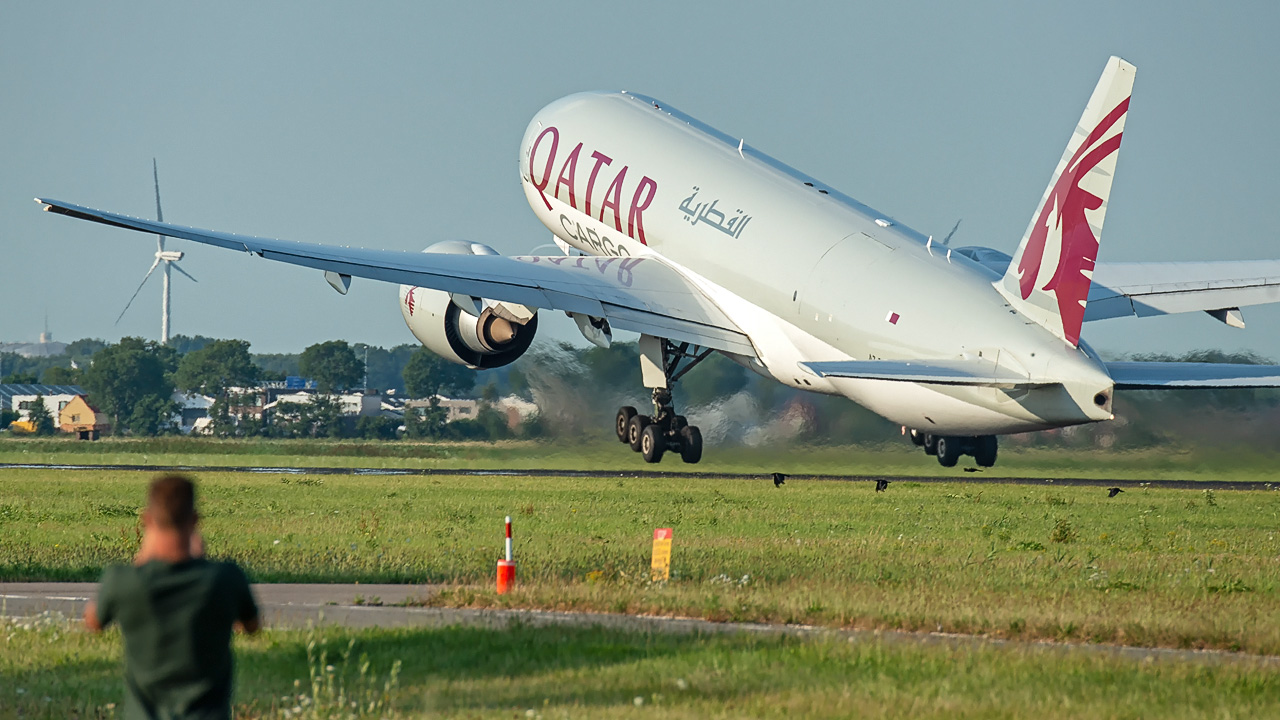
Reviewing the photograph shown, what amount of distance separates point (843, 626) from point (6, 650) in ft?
26.0

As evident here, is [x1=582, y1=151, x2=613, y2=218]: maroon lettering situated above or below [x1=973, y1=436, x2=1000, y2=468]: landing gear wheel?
above

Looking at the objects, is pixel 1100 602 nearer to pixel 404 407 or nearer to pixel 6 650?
pixel 6 650

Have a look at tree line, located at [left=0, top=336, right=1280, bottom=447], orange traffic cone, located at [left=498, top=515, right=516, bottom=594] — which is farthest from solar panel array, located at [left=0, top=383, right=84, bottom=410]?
orange traffic cone, located at [left=498, top=515, right=516, bottom=594]

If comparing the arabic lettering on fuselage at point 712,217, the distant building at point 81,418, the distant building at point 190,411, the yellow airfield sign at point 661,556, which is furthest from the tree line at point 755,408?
the distant building at point 190,411

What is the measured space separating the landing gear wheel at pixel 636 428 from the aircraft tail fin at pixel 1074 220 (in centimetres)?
1445

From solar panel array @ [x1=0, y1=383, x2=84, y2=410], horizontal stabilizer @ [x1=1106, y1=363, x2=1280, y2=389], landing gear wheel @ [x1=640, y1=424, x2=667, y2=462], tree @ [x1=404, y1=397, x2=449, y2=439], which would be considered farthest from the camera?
solar panel array @ [x1=0, y1=383, x2=84, y2=410]

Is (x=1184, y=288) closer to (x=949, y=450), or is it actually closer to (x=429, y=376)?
(x=949, y=450)

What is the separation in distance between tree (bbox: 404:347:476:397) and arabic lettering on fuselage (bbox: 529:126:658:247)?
38114 millimetres

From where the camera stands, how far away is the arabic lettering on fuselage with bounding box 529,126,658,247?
40531mm

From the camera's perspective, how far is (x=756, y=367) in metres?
39.0

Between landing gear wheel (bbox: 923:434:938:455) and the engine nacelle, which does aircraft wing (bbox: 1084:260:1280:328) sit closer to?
landing gear wheel (bbox: 923:434:938:455)

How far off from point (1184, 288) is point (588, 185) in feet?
49.7

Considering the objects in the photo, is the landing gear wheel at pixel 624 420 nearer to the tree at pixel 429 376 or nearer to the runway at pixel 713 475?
the runway at pixel 713 475

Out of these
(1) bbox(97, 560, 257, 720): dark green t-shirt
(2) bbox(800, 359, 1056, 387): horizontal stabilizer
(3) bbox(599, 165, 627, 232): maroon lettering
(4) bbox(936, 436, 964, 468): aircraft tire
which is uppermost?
(3) bbox(599, 165, 627, 232): maroon lettering
